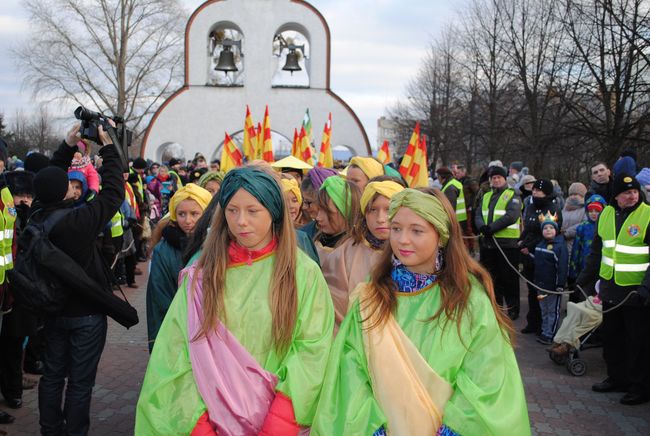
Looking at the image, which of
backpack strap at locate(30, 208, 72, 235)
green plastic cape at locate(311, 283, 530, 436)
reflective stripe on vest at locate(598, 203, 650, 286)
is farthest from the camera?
reflective stripe on vest at locate(598, 203, 650, 286)

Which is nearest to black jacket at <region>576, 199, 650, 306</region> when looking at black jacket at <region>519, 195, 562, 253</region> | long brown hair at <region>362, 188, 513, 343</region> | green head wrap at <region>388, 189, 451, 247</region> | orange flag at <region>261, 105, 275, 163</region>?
black jacket at <region>519, 195, 562, 253</region>

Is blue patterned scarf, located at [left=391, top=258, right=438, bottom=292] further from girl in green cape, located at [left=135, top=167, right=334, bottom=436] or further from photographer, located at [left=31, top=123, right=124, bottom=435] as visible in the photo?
photographer, located at [left=31, top=123, right=124, bottom=435]

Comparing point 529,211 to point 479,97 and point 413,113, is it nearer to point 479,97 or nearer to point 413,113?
point 479,97

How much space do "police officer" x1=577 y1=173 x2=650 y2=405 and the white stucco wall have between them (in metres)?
14.6

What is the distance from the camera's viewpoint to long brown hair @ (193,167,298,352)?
8.83 feet

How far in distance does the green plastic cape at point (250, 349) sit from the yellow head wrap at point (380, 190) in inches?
33.9

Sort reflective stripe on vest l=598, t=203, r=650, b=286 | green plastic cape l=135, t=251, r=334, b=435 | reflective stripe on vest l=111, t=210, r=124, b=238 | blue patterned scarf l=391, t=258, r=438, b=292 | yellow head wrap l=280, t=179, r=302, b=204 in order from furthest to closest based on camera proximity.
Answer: reflective stripe on vest l=111, t=210, r=124, b=238, reflective stripe on vest l=598, t=203, r=650, b=286, yellow head wrap l=280, t=179, r=302, b=204, blue patterned scarf l=391, t=258, r=438, b=292, green plastic cape l=135, t=251, r=334, b=435

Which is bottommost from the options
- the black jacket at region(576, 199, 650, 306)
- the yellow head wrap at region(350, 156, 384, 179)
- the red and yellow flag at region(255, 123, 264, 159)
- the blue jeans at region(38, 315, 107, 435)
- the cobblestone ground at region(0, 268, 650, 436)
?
the cobblestone ground at region(0, 268, 650, 436)

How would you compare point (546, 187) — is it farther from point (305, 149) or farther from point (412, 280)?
point (412, 280)

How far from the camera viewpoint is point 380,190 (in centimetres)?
358

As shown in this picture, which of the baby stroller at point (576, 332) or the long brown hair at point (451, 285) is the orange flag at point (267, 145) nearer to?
the baby stroller at point (576, 332)

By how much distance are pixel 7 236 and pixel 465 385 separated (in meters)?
3.88

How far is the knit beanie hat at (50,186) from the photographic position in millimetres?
3830

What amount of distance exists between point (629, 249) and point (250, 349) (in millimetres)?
4206
